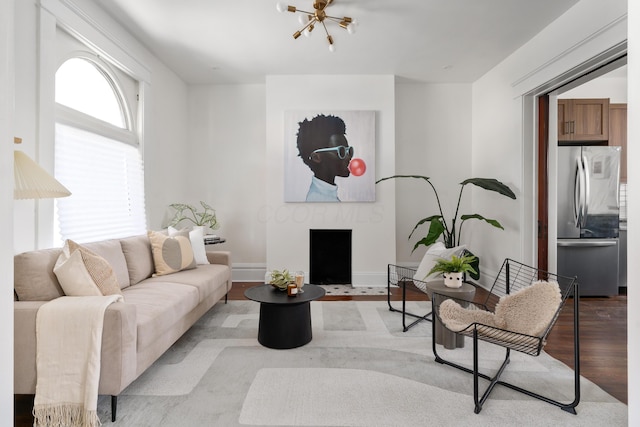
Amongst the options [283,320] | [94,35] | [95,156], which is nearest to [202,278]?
[283,320]

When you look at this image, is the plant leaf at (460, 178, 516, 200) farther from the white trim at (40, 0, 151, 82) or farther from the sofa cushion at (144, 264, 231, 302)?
the white trim at (40, 0, 151, 82)

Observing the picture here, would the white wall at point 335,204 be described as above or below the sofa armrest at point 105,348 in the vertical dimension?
above

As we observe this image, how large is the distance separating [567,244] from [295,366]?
3.61 meters

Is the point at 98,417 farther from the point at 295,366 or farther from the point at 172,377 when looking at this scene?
the point at 295,366

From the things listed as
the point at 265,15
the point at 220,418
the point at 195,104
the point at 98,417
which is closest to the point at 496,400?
the point at 220,418

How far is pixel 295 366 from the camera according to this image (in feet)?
A: 7.62

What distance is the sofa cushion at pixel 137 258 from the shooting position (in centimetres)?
296

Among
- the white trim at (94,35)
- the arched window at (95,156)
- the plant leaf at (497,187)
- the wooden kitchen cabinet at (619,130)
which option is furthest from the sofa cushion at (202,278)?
the wooden kitchen cabinet at (619,130)

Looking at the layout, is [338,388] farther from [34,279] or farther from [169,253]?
[169,253]

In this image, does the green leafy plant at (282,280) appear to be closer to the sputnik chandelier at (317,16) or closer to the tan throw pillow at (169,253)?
the tan throw pillow at (169,253)

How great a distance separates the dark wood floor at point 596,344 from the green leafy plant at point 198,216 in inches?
45.9

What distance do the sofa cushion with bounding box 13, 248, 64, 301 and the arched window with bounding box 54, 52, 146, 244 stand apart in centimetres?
78

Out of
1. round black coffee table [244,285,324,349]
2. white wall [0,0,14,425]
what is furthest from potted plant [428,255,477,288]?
white wall [0,0,14,425]

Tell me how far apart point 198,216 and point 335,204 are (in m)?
2.03
